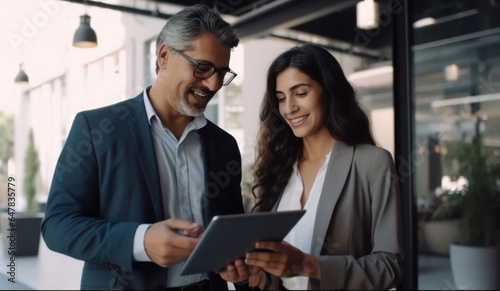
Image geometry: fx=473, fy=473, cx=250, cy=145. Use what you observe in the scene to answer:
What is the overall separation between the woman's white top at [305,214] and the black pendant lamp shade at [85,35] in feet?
7.52

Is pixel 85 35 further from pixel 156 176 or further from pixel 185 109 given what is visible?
pixel 156 176

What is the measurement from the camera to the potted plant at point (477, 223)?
4047mm

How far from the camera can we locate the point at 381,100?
4336mm

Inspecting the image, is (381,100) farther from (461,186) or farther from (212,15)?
(212,15)

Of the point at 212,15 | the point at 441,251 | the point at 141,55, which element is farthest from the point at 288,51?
the point at 441,251

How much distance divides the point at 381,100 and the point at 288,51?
2494mm

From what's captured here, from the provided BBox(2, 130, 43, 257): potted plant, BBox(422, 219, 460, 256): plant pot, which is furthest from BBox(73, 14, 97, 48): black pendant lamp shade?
BBox(422, 219, 460, 256): plant pot

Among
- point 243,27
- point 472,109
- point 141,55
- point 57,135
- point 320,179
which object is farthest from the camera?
point 243,27

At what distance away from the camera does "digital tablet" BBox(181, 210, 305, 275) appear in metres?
1.33

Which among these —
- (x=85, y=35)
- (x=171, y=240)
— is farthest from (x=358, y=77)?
(x=171, y=240)

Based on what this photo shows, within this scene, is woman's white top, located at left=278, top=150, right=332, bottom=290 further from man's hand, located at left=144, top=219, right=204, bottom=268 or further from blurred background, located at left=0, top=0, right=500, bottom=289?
blurred background, located at left=0, top=0, right=500, bottom=289

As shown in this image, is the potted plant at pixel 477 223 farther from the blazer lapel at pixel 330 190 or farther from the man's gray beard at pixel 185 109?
the man's gray beard at pixel 185 109

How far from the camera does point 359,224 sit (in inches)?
72.8

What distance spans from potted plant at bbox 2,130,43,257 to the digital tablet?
0.99 meters
